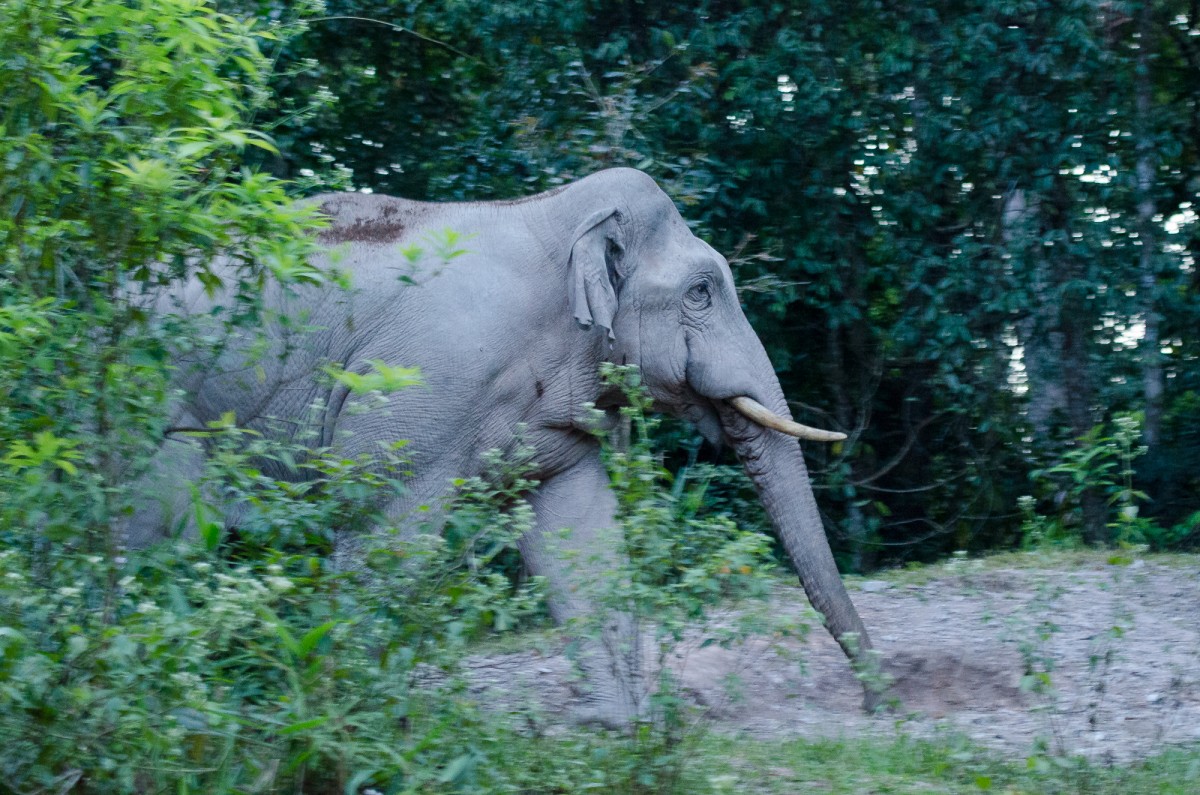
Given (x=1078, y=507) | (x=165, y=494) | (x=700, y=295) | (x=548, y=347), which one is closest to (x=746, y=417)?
(x=700, y=295)

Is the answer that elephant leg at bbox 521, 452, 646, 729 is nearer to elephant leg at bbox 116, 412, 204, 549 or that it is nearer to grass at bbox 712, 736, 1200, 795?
grass at bbox 712, 736, 1200, 795

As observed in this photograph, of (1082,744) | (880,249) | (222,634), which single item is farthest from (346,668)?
(880,249)

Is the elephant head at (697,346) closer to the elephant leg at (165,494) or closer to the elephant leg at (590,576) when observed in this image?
the elephant leg at (590,576)

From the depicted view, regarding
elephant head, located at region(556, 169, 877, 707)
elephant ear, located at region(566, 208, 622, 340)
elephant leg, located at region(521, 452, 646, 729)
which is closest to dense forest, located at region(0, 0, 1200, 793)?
elephant leg, located at region(521, 452, 646, 729)

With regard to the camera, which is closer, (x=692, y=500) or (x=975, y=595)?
(x=692, y=500)

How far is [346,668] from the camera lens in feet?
12.1

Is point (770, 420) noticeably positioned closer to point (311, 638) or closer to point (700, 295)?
point (700, 295)

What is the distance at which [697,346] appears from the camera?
6.24 meters

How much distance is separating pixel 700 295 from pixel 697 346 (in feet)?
0.76

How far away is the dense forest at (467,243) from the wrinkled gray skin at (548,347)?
0.32m

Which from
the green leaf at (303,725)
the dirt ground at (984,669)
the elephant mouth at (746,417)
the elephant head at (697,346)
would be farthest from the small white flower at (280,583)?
the elephant mouth at (746,417)

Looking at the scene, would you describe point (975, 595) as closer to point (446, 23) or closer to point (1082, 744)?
point (1082, 744)

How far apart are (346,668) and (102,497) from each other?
0.78 m

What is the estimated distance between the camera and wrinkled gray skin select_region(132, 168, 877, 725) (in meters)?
5.81
